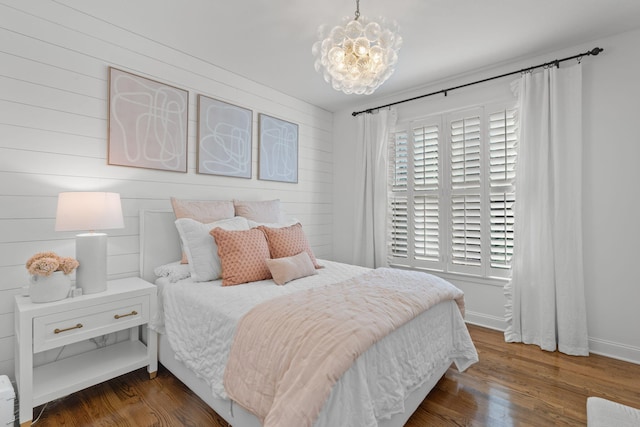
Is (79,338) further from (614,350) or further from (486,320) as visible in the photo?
(614,350)

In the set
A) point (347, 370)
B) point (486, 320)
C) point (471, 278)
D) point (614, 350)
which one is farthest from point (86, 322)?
point (614, 350)

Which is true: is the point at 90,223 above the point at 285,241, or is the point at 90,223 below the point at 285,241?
above

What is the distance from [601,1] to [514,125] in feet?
3.30

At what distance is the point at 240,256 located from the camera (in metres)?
2.14

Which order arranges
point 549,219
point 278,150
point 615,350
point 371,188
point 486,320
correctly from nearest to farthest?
point 615,350
point 549,219
point 486,320
point 278,150
point 371,188

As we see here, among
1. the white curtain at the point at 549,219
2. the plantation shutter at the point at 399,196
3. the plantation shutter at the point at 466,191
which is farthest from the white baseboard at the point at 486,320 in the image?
the plantation shutter at the point at 399,196

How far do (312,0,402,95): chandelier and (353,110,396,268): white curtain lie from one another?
70.2 inches

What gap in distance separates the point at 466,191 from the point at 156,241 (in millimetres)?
2929

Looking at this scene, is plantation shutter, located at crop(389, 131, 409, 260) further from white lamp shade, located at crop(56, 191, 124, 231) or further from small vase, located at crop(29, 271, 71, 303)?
small vase, located at crop(29, 271, 71, 303)

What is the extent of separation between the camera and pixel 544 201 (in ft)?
8.55

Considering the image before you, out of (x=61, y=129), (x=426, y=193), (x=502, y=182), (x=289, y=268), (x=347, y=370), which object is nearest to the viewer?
(x=347, y=370)

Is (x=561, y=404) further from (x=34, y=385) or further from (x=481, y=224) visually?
(x=34, y=385)

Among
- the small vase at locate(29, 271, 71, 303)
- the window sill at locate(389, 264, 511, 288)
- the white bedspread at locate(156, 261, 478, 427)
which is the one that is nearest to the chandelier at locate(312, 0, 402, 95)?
the white bedspread at locate(156, 261, 478, 427)

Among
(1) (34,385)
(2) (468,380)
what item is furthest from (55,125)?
(2) (468,380)
